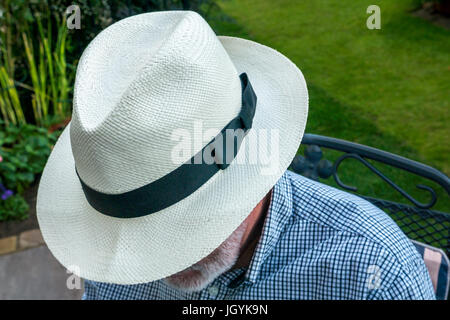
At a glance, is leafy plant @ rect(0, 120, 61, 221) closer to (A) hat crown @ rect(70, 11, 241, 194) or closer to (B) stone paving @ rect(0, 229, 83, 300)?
(B) stone paving @ rect(0, 229, 83, 300)

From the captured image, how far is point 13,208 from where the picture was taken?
3484mm

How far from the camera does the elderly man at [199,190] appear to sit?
3.71ft

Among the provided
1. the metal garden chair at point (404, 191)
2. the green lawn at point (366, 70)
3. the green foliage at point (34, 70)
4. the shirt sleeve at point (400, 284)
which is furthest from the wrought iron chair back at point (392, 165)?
the green foliage at point (34, 70)

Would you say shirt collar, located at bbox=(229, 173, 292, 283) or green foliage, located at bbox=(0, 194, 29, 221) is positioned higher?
shirt collar, located at bbox=(229, 173, 292, 283)

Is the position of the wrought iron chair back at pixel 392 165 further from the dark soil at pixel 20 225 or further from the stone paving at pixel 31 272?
the dark soil at pixel 20 225

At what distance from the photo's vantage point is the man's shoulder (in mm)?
1391

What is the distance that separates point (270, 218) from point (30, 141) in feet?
9.00

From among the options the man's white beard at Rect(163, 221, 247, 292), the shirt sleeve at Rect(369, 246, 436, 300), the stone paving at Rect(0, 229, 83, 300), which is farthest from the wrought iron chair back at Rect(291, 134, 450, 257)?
the stone paving at Rect(0, 229, 83, 300)

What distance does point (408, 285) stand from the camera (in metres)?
1.33

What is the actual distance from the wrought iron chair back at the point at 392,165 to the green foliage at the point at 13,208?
7.87 ft

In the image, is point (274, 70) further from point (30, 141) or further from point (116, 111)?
point (30, 141)

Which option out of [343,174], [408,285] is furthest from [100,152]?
[343,174]

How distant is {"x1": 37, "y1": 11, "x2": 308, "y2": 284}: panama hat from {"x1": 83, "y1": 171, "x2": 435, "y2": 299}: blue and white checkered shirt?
0.30 meters

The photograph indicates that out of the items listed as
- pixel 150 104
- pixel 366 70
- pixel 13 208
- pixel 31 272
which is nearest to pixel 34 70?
pixel 13 208
